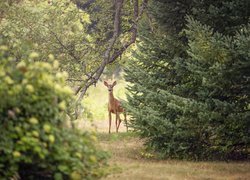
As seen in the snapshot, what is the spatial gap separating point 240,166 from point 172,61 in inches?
153

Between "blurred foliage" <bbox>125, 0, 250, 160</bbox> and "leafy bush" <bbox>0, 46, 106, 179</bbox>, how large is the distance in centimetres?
686

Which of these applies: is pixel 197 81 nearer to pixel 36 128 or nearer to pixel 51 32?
pixel 51 32

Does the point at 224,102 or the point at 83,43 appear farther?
the point at 83,43

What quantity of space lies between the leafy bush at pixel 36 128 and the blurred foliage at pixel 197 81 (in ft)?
22.5

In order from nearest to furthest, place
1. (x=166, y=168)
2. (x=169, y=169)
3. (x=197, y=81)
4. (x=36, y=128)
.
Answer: (x=36, y=128), (x=169, y=169), (x=166, y=168), (x=197, y=81)

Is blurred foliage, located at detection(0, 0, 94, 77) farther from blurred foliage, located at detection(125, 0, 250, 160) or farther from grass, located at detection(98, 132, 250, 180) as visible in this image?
grass, located at detection(98, 132, 250, 180)

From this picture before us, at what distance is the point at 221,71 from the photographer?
12883mm

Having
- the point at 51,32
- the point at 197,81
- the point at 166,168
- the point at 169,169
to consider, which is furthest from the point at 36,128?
the point at 51,32

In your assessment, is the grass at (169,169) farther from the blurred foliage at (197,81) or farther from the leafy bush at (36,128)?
the leafy bush at (36,128)

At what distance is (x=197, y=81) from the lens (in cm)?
1437

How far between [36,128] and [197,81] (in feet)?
28.6

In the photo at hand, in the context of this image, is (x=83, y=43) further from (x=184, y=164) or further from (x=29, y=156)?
(x=29, y=156)

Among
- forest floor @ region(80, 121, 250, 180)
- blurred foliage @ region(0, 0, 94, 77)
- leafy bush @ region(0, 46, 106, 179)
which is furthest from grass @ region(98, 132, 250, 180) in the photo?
blurred foliage @ region(0, 0, 94, 77)

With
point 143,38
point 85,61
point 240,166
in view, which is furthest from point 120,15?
point 240,166
